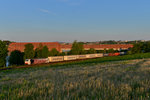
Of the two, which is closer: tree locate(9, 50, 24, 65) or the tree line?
the tree line

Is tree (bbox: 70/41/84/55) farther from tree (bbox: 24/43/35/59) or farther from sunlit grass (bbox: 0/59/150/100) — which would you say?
sunlit grass (bbox: 0/59/150/100)

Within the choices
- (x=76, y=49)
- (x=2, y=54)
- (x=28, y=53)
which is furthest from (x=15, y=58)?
(x=76, y=49)

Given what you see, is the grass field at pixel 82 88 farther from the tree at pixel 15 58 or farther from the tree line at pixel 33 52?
the tree at pixel 15 58

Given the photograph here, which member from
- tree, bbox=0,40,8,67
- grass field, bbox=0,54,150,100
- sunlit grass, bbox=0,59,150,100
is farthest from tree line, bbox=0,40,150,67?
sunlit grass, bbox=0,59,150,100

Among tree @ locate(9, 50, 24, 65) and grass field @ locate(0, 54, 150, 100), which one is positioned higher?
grass field @ locate(0, 54, 150, 100)

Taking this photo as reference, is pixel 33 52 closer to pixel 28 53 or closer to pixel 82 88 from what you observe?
pixel 28 53

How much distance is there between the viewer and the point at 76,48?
78.1 m

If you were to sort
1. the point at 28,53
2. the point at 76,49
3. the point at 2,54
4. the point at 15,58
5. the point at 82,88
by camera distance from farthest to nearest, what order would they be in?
the point at 76,49, the point at 28,53, the point at 15,58, the point at 2,54, the point at 82,88

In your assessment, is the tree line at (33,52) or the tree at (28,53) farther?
the tree at (28,53)

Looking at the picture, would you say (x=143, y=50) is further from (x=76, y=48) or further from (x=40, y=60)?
(x=40, y=60)

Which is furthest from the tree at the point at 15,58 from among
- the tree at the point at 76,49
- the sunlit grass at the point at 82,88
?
the sunlit grass at the point at 82,88

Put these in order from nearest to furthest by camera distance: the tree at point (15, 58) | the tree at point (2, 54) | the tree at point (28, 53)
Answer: the tree at point (2, 54), the tree at point (15, 58), the tree at point (28, 53)

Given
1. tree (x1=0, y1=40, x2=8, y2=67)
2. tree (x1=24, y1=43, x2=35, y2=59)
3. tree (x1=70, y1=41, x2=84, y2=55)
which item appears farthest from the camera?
tree (x1=70, y1=41, x2=84, y2=55)

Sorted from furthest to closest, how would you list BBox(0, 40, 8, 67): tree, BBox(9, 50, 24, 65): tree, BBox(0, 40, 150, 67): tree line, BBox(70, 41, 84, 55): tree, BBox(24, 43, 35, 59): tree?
1. BBox(70, 41, 84, 55): tree
2. BBox(24, 43, 35, 59): tree
3. BBox(9, 50, 24, 65): tree
4. BBox(0, 40, 150, 67): tree line
5. BBox(0, 40, 8, 67): tree
